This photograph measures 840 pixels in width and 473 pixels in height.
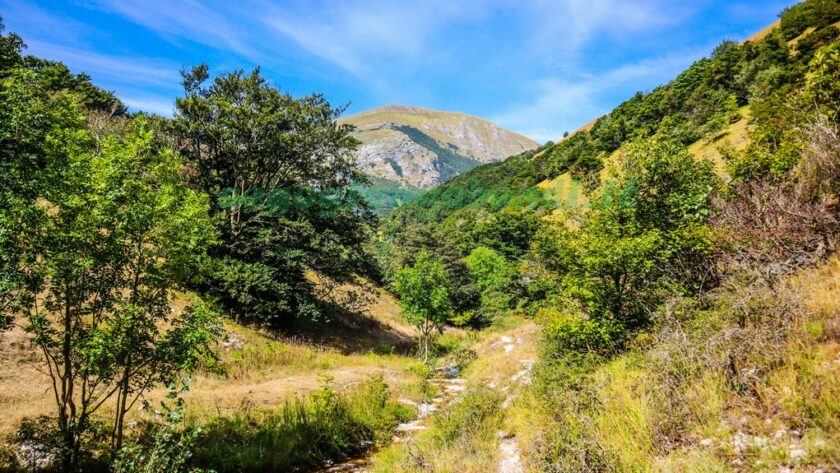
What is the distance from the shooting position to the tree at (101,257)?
243 inches

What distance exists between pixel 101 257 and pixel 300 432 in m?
7.73

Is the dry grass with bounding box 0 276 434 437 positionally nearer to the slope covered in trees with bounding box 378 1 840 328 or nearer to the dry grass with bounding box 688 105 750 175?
the slope covered in trees with bounding box 378 1 840 328

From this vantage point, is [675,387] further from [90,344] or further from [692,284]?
[90,344]

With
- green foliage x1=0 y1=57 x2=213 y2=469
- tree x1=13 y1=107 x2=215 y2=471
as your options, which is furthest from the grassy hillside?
green foliage x1=0 y1=57 x2=213 y2=469

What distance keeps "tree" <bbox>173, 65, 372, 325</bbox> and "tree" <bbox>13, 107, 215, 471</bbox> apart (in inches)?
579

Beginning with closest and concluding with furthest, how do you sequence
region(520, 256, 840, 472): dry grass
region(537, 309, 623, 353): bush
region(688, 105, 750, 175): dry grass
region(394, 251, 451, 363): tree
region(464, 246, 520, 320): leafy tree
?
region(520, 256, 840, 472): dry grass → region(537, 309, 623, 353): bush → region(394, 251, 451, 363): tree → region(464, 246, 520, 320): leafy tree → region(688, 105, 750, 175): dry grass

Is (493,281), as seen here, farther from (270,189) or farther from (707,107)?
(707,107)

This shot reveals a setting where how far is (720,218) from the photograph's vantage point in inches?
414

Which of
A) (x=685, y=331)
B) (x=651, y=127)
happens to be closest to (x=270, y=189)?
(x=685, y=331)

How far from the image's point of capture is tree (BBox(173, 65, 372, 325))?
22078mm

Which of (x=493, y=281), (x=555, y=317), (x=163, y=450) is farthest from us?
(x=493, y=281)

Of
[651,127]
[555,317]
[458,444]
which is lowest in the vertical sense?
[458,444]

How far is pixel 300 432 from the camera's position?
37.1ft

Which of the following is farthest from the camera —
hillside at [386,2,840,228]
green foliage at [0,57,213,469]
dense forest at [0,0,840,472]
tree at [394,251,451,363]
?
hillside at [386,2,840,228]
